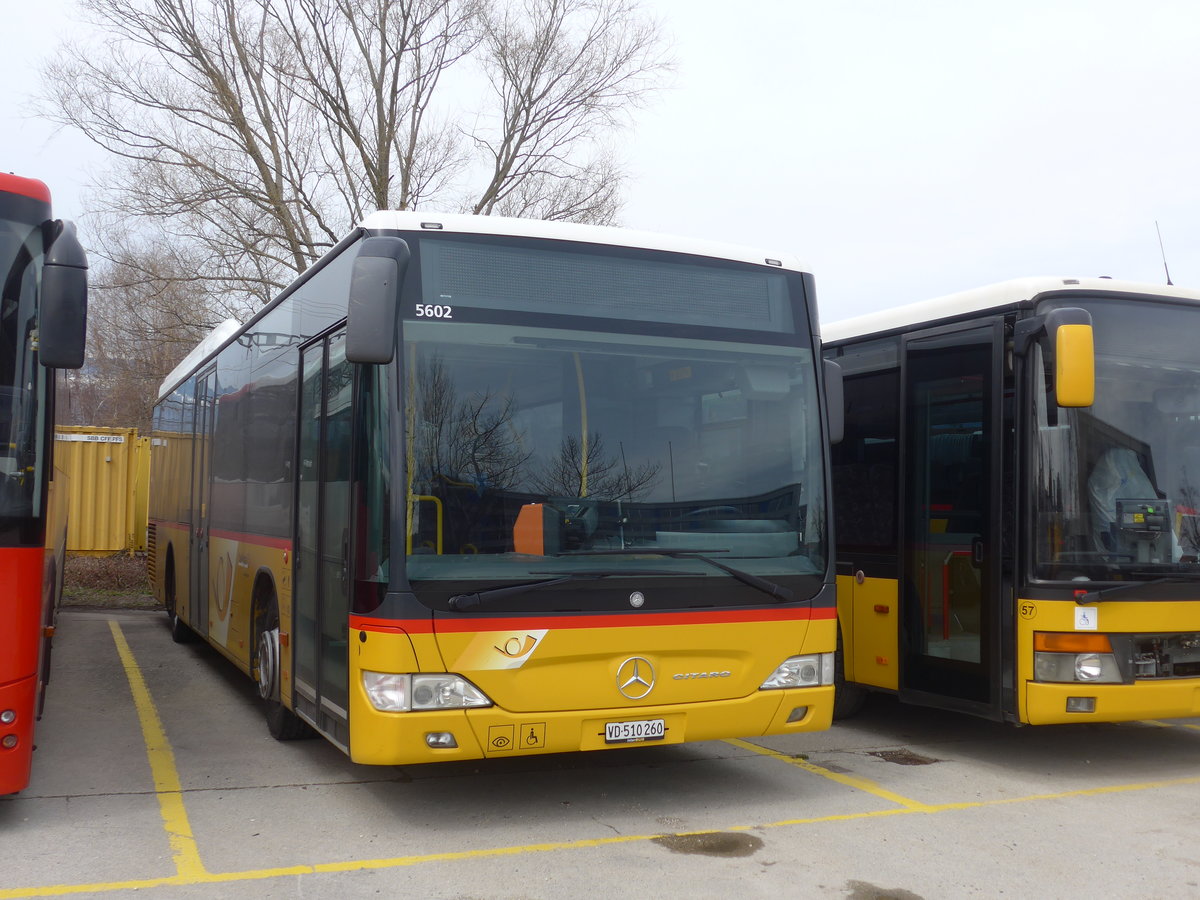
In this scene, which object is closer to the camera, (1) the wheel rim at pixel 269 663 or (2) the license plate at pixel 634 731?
(2) the license plate at pixel 634 731

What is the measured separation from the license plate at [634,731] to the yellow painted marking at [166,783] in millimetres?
1979

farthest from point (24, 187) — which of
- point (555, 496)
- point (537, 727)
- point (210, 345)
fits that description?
point (210, 345)

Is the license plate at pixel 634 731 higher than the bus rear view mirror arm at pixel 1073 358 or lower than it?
lower

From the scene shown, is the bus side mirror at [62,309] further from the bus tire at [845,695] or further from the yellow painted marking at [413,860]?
the bus tire at [845,695]

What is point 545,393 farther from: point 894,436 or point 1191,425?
point 1191,425

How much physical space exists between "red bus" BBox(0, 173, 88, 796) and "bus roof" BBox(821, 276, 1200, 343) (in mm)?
5257

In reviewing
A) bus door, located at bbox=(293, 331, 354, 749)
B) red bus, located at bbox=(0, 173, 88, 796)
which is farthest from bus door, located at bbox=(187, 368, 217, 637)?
red bus, located at bbox=(0, 173, 88, 796)

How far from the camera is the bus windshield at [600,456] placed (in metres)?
5.56

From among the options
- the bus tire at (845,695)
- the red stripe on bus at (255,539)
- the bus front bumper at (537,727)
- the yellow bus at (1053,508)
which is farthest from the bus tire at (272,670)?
the yellow bus at (1053,508)

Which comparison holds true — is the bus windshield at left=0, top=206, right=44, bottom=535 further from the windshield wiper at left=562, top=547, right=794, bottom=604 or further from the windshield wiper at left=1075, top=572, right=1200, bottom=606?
the windshield wiper at left=1075, top=572, right=1200, bottom=606

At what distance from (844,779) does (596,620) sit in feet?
7.55

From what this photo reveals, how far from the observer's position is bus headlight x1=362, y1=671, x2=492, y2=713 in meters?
5.39

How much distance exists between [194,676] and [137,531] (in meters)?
9.73

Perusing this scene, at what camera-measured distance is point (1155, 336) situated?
7.29 m
